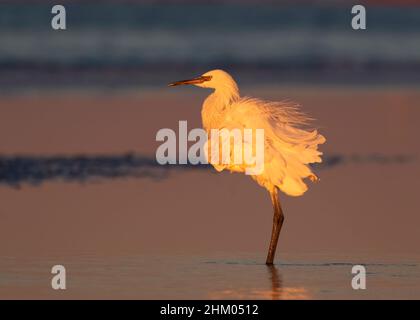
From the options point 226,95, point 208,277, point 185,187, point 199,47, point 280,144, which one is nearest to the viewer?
point 208,277

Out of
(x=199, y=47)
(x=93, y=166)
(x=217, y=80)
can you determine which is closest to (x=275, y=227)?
(x=217, y=80)

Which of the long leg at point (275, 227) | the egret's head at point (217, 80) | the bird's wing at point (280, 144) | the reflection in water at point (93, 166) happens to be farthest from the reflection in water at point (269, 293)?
the reflection in water at point (93, 166)

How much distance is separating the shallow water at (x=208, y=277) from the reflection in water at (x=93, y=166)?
385cm

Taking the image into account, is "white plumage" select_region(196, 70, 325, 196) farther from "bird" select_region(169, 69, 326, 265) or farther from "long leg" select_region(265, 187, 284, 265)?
"long leg" select_region(265, 187, 284, 265)

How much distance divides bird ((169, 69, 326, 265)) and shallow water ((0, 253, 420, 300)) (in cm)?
52

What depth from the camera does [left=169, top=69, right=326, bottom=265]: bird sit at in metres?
13.9

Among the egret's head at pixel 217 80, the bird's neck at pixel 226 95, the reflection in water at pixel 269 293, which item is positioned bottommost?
the reflection in water at pixel 269 293

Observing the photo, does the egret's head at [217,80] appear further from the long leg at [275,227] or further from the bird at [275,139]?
→ the long leg at [275,227]

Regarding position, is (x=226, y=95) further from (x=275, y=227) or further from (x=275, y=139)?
(x=275, y=227)

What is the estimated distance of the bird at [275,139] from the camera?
1391 centimetres

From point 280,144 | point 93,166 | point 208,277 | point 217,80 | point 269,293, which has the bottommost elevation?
point 269,293

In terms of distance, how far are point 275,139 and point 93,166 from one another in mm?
4526

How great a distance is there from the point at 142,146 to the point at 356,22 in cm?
2248

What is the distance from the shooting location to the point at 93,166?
18.0 m
